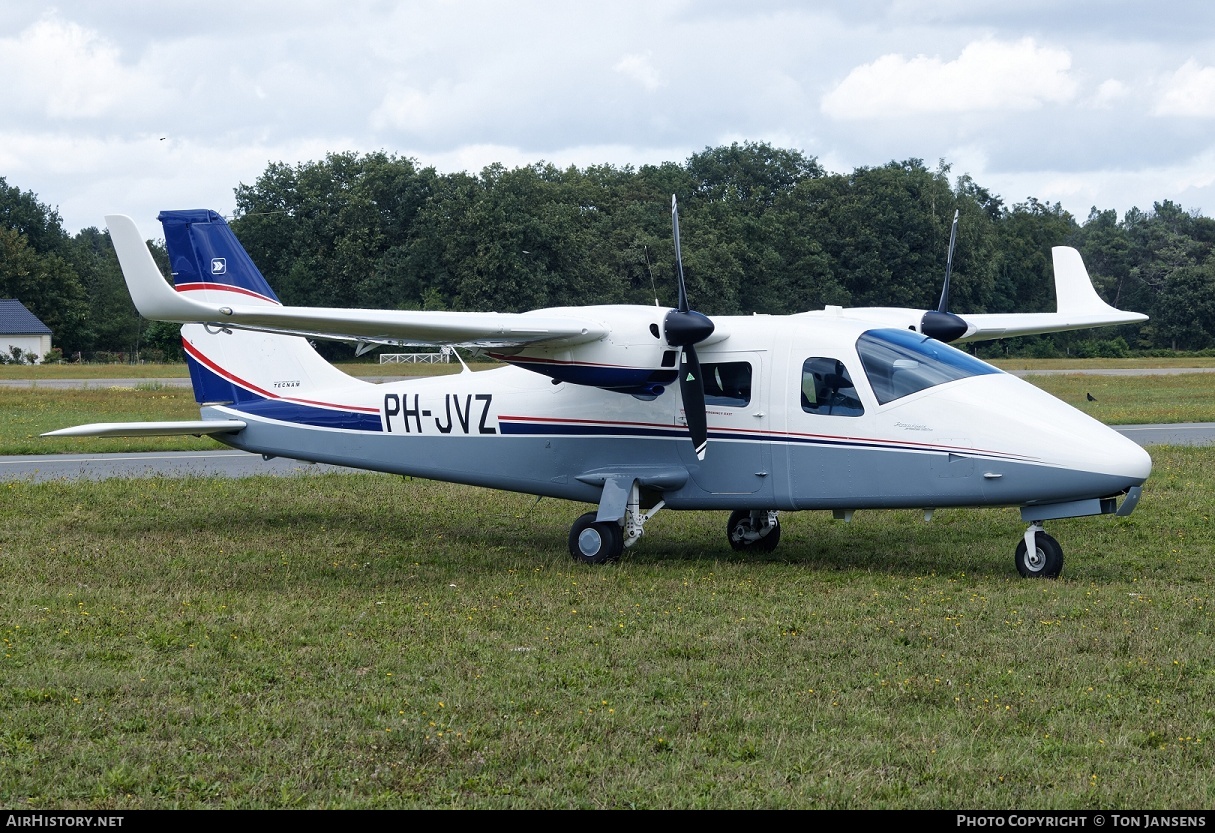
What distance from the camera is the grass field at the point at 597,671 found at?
6.00m

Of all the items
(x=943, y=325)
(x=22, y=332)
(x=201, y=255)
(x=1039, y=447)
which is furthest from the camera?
(x=22, y=332)

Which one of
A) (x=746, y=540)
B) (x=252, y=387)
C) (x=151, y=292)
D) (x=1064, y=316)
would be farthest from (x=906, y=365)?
(x=252, y=387)

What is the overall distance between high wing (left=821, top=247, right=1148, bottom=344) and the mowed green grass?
2779 mm

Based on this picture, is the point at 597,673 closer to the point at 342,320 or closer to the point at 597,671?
the point at 597,671

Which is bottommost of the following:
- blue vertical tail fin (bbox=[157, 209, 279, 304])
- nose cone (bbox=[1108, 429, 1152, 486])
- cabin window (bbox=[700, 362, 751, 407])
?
nose cone (bbox=[1108, 429, 1152, 486])

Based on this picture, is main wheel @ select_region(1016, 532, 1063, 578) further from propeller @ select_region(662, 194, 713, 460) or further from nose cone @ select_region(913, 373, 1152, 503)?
propeller @ select_region(662, 194, 713, 460)

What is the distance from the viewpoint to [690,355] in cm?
1240

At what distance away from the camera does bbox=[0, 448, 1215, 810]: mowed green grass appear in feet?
19.7

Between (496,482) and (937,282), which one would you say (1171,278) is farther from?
(496,482)

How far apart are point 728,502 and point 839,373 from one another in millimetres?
1858

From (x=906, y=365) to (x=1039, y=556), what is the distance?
7.50ft

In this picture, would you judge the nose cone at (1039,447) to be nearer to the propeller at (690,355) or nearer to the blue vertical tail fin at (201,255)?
the propeller at (690,355)

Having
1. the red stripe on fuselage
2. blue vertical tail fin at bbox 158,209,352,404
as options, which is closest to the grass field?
the red stripe on fuselage

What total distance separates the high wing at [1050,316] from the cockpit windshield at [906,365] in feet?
5.72
